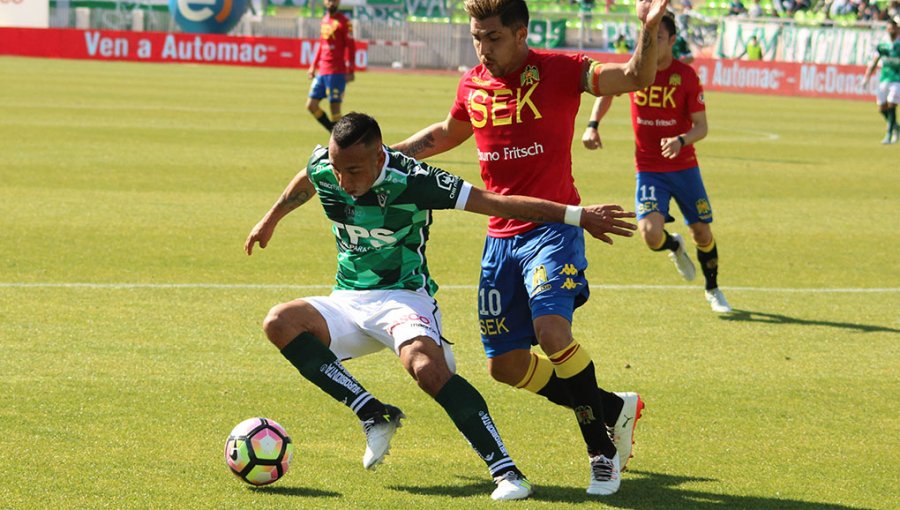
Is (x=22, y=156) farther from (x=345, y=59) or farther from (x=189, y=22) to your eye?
(x=189, y=22)

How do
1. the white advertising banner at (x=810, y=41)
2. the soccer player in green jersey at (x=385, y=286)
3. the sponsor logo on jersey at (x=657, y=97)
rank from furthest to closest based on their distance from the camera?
the white advertising banner at (x=810, y=41) → the sponsor logo on jersey at (x=657, y=97) → the soccer player in green jersey at (x=385, y=286)

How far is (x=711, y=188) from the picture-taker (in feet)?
54.9

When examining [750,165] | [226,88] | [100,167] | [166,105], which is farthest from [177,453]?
[226,88]

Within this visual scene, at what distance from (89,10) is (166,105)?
2750 centimetres

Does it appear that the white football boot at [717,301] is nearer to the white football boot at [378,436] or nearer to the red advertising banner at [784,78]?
the white football boot at [378,436]

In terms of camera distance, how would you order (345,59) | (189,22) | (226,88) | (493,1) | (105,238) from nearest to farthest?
(493,1) < (105,238) < (345,59) < (226,88) < (189,22)

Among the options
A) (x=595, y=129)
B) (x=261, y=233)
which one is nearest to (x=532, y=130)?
(x=261, y=233)

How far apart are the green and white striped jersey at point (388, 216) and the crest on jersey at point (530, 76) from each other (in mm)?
700

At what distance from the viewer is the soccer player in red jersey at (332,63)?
21.3 metres

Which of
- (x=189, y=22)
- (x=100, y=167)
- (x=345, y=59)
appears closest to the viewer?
(x=100, y=167)

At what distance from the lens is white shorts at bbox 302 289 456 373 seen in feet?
18.2

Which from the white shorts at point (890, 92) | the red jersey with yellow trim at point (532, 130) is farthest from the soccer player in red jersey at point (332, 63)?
the red jersey with yellow trim at point (532, 130)

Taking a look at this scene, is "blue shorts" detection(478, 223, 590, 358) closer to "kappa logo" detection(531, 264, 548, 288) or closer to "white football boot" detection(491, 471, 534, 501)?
"kappa logo" detection(531, 264, 548, 288)

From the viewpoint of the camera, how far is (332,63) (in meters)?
21.3
